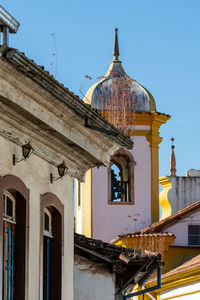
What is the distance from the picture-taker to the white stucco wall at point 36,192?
55.7ft

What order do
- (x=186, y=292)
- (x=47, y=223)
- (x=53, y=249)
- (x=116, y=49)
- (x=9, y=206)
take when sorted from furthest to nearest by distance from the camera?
(x=116, y=49) → (x=186, y=292) → (x=53, y=249) → (x=47, y=223) → (x=9, y=206)

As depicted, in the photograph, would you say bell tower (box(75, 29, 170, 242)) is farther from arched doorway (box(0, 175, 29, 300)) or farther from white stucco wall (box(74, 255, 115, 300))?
arched doorway (box(0, 175, 29, 300))

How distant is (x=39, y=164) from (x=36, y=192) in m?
0.43

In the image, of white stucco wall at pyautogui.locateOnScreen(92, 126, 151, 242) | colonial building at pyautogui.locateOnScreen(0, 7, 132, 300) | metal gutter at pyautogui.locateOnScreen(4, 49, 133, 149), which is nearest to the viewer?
metal gutter at pyautogui.locateOnScreen(4, 49, 133, 149)

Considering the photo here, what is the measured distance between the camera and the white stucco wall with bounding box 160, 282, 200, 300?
37156 millimetres

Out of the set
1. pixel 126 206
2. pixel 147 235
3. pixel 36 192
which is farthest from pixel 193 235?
pixel 36 192

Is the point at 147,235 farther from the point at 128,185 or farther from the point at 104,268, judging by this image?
the point at 104,268

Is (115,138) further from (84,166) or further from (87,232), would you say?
(87,232)

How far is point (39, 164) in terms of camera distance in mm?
18172

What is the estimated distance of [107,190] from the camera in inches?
2056

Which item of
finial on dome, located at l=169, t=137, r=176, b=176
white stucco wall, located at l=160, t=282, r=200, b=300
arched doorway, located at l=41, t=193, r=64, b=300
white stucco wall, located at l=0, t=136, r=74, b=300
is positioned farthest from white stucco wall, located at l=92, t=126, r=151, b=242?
arched doorway, located at l=41, t=193, r=64, b=300

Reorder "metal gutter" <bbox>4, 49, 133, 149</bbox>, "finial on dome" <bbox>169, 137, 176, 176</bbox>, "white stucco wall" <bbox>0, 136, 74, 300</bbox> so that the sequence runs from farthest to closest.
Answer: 1. "finial on dome" <bbox>169, 137, 176, 176</bbox>
2. "white stucco wall" <bbox>0, 136, 74, 300</bbox>
3. "metal gutter" <bbox>4, 49, 133, 149</bbox>

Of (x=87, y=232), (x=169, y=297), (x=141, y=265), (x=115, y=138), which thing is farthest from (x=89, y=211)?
(x=115, y=138)

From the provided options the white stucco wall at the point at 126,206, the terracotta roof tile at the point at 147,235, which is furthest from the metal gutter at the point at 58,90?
the white stucco wall at the point at 126,206
